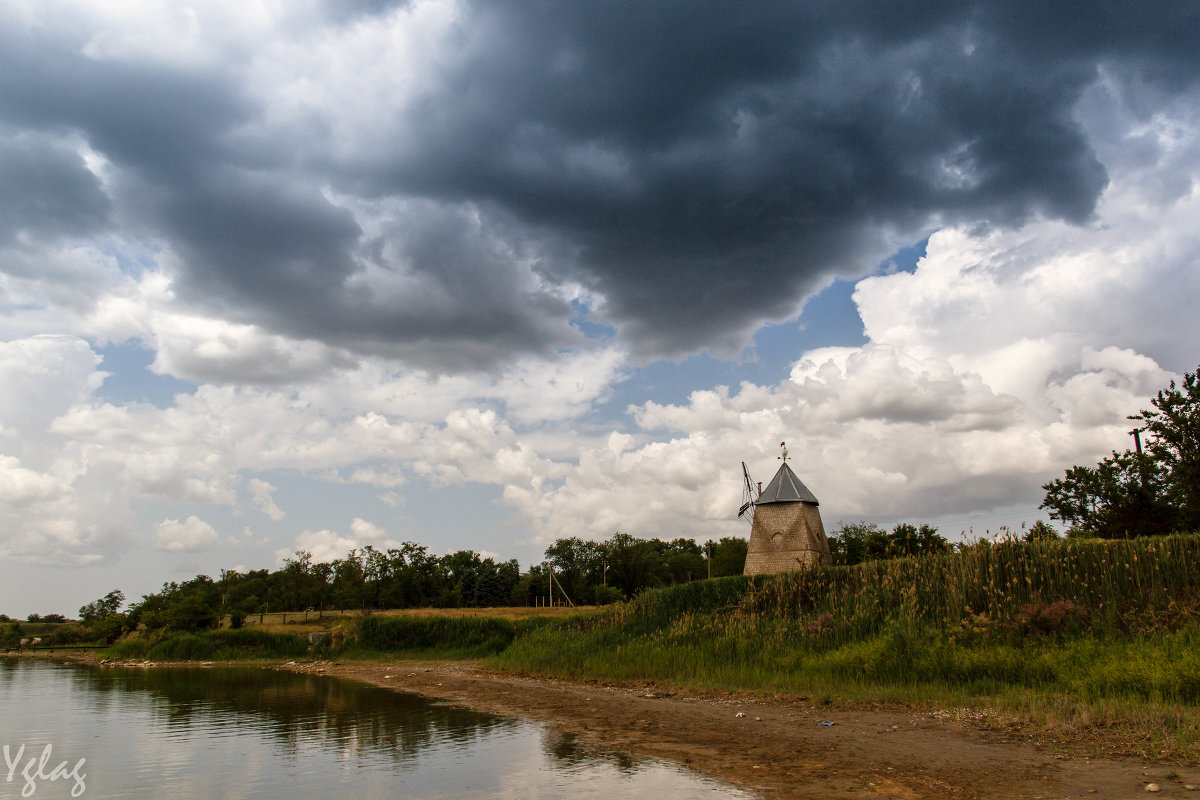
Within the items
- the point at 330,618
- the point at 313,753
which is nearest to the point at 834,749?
the point at 313,753

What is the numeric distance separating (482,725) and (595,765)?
4.70 metres

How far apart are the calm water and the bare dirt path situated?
89cm

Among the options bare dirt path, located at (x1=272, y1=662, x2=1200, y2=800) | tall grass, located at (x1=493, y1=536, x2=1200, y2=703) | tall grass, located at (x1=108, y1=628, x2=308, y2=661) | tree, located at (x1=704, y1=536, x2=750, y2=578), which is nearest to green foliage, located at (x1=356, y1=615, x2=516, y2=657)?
tall grass, located at (x1=108, y1=628, x2=308, y2=661)

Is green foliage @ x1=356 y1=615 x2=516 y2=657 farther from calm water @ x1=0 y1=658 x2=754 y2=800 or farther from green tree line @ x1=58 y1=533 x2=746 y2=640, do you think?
green tree line @ x1=58 y1=533 x2=746 y2=640

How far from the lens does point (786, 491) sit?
48.0 metres

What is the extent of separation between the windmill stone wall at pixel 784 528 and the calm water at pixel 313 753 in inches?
1250

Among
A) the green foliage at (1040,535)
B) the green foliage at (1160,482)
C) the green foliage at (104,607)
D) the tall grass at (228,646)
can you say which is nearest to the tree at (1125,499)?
the green foliage at (1160,482)

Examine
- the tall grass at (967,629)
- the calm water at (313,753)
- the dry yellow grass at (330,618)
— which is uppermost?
the tall grass at (967,629)

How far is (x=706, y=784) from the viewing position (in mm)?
8172

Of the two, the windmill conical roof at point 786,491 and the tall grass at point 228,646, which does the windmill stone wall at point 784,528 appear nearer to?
the windmill conical roof at point 786,491

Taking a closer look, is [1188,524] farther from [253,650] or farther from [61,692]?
[253,650]

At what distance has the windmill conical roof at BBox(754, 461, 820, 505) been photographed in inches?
1874

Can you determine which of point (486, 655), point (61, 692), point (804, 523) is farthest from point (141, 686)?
point (804, 523)

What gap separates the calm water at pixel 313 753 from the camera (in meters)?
8.51
